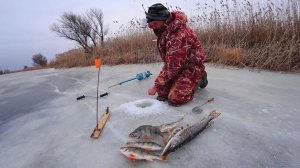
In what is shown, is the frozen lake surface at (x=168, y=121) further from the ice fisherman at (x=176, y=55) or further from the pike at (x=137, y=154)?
the ice fisherman at (x=176, y=55)

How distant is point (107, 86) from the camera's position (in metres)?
4.59

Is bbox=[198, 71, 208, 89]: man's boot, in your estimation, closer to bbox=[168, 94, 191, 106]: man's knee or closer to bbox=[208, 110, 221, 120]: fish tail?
bbox=[168, 94, 191, 106]: man's knee

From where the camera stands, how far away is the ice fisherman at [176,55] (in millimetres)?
2916

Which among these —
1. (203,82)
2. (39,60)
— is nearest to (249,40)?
(203,82)

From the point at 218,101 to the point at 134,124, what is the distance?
1065mm

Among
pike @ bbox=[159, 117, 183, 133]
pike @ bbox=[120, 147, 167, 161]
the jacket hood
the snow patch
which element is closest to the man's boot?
the snow patch

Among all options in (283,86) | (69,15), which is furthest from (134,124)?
(69,15)

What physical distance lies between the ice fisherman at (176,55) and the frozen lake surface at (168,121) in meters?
0.16

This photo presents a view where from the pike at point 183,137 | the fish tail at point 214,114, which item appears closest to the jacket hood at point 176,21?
the fish tail at point 214,114

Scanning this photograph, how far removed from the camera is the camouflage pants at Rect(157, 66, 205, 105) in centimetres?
298

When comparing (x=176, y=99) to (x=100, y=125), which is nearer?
(x=100, y=125)

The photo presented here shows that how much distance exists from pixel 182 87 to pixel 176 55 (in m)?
0.38

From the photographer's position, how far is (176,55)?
2885 mm

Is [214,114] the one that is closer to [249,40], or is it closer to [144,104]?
[144,104]
